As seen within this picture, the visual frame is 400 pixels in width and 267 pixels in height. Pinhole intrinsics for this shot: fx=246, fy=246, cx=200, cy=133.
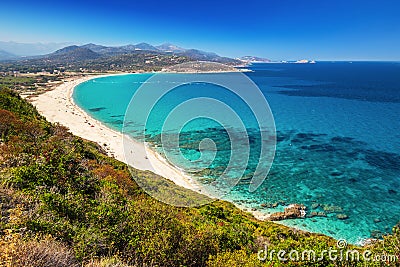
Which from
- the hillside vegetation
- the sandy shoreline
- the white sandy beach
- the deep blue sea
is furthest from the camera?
the sandy shoreline

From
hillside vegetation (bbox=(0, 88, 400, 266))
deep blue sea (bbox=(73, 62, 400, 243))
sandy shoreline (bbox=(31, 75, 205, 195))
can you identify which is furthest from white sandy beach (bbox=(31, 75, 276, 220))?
hillside vegetation (bbox=(0, 88, 400, 266))

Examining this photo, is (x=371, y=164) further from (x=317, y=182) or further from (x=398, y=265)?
(x=398, y=265)

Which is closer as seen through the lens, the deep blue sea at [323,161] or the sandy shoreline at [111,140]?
the deep blue sea at [323,161]

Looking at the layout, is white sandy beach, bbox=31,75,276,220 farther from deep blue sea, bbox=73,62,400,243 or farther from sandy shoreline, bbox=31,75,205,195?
deep blue sea, bbox=73,62,400,243

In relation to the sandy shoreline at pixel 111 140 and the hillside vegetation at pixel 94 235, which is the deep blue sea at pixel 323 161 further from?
the hillside vegetation at pixel 94 235

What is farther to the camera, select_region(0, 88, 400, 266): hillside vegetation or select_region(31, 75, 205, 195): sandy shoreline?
select_region(31, 75, 205, 195): sandy shoreline

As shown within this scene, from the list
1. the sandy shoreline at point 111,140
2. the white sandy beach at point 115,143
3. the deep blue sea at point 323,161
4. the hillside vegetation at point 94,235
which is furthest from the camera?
the sandy shoreline at point 111,140

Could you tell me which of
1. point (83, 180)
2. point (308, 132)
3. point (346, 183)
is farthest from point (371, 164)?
point (83, 180)

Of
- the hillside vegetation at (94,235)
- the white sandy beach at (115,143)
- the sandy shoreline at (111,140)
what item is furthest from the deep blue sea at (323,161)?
the hillside vegetation at (94,235)

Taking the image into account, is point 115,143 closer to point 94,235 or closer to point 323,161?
point 323,161

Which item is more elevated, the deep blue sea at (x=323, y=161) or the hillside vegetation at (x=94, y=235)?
the hillside vegetation at (x=94, y=235)
